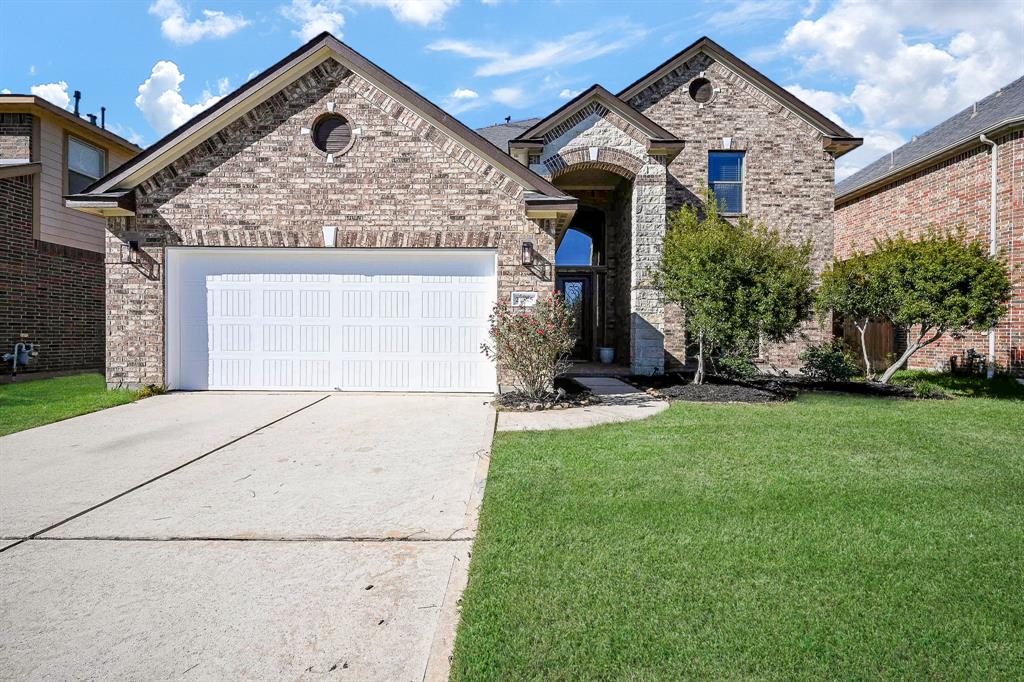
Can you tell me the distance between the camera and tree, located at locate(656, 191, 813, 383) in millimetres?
9203

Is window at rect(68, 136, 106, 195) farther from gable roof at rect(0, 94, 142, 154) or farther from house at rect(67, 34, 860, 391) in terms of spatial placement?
house at rect(67, 34, 860, 391)

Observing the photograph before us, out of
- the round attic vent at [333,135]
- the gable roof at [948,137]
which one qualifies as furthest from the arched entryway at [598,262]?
the gable roof at [948,137]

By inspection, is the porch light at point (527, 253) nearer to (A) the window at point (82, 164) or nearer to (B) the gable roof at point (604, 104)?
(B) the gable roof at point (604, 104)

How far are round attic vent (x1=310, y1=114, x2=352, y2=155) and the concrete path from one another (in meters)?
5.48

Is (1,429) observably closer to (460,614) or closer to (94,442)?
(94,442)

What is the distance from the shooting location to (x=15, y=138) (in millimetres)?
12008

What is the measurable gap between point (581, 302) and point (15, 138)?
48.0ft

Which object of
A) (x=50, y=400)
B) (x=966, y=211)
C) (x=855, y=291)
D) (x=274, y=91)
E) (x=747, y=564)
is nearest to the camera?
(x=747, y=564)

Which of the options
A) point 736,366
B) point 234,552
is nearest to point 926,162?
point 736,366

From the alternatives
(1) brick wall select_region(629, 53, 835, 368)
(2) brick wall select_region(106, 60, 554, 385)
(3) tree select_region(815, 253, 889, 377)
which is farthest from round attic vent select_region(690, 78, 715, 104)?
(2) brick wall select_region(106, 60, 554, 385)

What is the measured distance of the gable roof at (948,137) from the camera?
1272cm

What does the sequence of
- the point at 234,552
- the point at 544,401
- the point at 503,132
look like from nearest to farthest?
the point at 234,552, the point at 544,401, the point at 503,132

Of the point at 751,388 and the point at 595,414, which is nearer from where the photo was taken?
the point at 595,414

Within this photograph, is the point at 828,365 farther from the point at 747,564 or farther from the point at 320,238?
the point at 320,238
